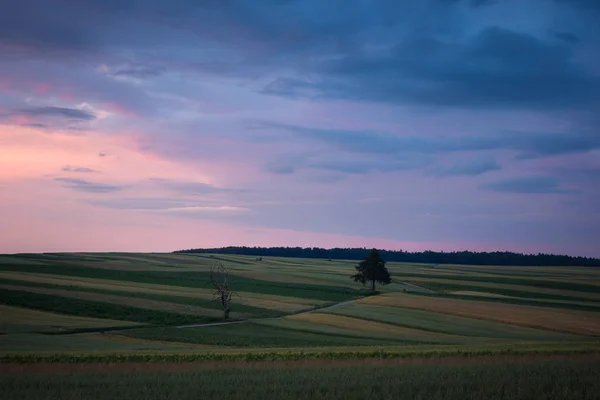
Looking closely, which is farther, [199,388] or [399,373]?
[399,373]

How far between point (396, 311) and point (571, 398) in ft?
160

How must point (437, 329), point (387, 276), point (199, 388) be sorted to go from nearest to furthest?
point (199, 388) < point (437, 329) < point (387, 276)

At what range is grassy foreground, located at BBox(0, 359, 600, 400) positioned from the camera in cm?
1745

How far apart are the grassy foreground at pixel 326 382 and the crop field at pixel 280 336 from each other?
8 centimetres

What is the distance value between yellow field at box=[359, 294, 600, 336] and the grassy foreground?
33.7 meters

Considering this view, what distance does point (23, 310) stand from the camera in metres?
53.6

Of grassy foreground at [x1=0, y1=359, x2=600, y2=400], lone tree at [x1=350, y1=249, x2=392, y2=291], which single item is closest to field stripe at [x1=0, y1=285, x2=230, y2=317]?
grassy foreground at [x1=0, y1=359, x2=600, y2=400]

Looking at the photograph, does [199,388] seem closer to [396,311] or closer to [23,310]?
[23,310]

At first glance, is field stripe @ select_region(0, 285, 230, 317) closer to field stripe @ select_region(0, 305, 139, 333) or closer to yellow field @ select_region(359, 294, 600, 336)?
field stripe @ select_region(0, 305, 139, 333)

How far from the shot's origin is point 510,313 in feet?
215

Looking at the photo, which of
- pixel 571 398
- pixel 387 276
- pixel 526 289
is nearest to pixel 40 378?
pixel 571 398

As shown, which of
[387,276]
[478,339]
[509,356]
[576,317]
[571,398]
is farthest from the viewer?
[387,276]

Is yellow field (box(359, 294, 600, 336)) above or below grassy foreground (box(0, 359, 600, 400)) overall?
below

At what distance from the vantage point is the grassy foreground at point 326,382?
57.3 feet
